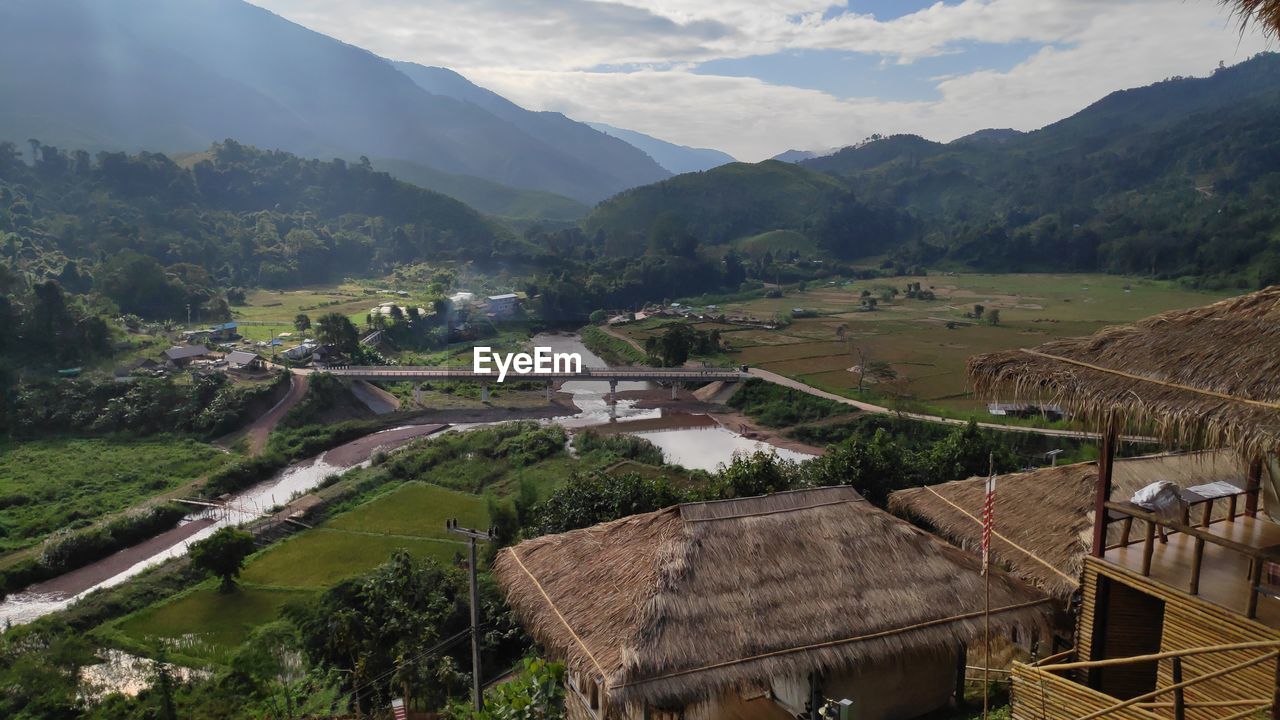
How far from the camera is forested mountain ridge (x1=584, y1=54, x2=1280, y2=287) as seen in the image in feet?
278

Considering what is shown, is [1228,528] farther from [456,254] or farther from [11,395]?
[456,254]

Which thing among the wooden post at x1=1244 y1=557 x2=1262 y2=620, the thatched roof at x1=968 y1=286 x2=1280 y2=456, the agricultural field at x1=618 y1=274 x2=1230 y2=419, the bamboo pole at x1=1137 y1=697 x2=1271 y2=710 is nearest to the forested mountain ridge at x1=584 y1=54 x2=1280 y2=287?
the agricultural field at x1=618 y1=274 x2=1230 y2=419

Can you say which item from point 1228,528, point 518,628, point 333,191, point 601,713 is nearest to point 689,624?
point 601,713

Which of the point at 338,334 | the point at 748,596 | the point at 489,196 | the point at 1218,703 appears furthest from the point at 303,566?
the point at 489,196

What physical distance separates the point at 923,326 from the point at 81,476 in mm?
52390

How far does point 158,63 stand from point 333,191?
328 ft

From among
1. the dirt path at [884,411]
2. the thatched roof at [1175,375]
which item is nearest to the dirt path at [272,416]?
the dirt path at [884,411]

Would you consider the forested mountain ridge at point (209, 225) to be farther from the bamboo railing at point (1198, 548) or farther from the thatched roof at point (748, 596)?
the bamboo railing at point (1198, 548)

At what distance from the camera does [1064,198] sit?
132125 millimetres

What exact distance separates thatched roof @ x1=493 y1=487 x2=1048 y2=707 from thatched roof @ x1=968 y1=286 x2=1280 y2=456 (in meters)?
3.16

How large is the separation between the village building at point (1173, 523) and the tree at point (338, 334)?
4551cm

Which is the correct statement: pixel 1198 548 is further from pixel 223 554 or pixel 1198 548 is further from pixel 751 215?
pixel 751 215

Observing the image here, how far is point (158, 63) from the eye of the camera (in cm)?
17900

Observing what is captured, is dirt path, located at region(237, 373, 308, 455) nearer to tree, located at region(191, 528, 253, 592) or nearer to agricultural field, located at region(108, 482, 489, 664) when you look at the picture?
agricultural field, located at region(108, 482, 489, 664)
